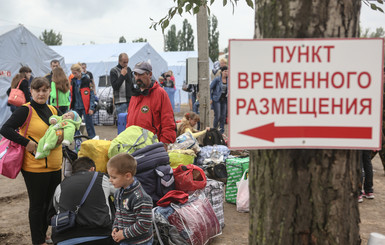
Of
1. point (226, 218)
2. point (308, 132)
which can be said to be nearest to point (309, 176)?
point (308, 132)

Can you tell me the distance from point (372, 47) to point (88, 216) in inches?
105

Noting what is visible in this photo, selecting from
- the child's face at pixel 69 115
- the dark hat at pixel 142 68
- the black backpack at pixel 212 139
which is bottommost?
the black backpack at pixel 212 139

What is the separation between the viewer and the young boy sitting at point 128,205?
3047 millimetres

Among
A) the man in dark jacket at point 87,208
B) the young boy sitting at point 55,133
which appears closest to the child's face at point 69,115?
the young boy sitting at point 55,133

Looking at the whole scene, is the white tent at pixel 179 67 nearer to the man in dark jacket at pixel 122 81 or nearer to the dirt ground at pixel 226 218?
the man in dark jacket at pixel 122 81

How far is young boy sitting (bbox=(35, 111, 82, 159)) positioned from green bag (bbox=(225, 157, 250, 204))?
243 cm

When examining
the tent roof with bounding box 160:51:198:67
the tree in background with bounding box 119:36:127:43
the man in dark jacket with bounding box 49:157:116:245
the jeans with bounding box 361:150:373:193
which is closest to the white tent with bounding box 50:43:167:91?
the tent roof with bounding box 160:51:198:67

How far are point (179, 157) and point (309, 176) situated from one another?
3.92 metres

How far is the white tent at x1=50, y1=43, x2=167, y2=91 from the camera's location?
18031mm

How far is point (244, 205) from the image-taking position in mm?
5129

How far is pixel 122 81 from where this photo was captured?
7.23m

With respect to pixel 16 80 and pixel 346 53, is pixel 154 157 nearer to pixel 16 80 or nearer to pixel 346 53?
pixel 346 53

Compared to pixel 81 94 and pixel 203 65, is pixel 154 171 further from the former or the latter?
pixel 203 65

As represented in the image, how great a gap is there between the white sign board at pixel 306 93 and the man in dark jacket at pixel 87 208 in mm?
2177
